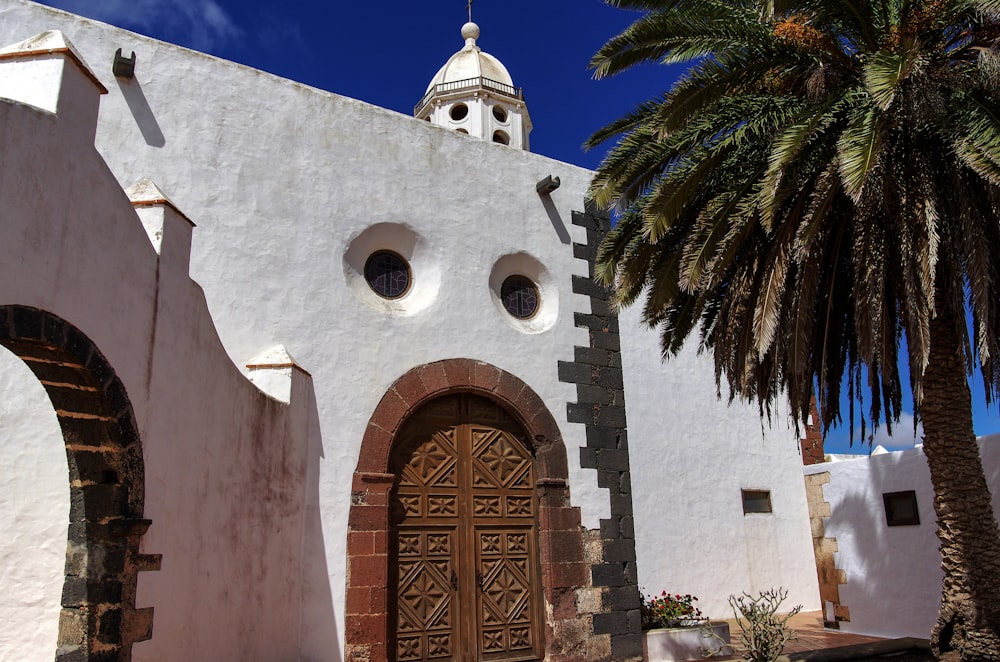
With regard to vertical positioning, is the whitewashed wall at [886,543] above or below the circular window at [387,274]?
below

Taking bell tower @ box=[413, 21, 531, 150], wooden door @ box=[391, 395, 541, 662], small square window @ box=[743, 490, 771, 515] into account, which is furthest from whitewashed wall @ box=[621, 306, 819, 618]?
bell tower @ box=[413, 21, 531, 150]

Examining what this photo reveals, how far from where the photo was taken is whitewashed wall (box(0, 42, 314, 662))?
4.66 meters

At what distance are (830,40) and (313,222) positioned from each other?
487cm

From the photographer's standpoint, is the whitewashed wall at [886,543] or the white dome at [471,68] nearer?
the whitewashed wall at [886,543]

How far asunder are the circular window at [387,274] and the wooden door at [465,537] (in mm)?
1229

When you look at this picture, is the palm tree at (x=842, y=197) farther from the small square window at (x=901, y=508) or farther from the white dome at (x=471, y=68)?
the white dome at (x=471, y=68)

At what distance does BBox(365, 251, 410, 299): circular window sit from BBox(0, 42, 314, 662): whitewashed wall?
1.41 meters

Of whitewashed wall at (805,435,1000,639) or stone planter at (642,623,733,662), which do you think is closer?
stone planter at (642,623,733,662)

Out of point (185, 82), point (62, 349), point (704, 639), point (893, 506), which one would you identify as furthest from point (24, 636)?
point (893, 506)

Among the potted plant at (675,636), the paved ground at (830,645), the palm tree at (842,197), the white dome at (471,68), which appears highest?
the white dome at (471,68)

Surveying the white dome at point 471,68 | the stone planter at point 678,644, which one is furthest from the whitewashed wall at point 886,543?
the white dome at point 471,68

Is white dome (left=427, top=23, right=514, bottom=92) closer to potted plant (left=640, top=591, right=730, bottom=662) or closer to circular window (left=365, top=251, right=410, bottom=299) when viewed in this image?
circular window (left=365, top=251, right=410, bottom=299)

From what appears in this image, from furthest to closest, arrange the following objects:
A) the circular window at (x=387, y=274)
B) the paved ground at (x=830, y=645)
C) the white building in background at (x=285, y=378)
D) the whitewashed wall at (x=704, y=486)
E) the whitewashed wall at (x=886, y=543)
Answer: the whitewashed wall at (x=704, y=486) < the whitewashed wall at (x=886, y=543) < the circular window at (x=387, y=274) < the paved ground at (x=830, y=645) < the white building in background at (x=285, y=378)

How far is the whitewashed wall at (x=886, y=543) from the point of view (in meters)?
10.2
